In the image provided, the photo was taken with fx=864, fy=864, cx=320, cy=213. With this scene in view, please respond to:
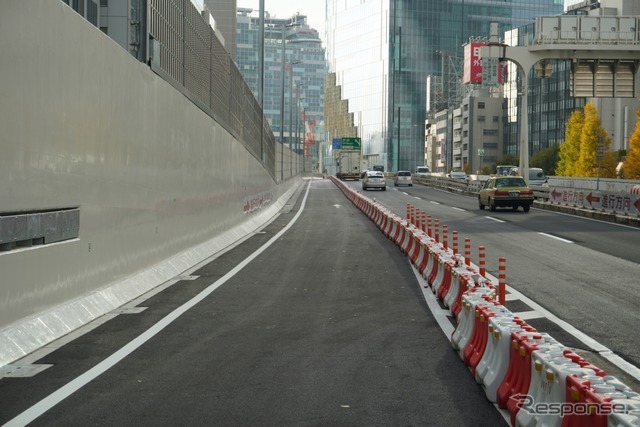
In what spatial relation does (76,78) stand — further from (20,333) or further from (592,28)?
(592,28)

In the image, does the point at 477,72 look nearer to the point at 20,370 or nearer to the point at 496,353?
the point at 496,353

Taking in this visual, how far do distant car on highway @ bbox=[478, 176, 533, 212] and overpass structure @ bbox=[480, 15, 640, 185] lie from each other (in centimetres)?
553

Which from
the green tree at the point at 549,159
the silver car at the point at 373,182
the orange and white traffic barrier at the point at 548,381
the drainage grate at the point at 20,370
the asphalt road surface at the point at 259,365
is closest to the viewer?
the orange and white traffic barrier at the point at 548,381

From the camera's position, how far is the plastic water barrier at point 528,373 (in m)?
4.77

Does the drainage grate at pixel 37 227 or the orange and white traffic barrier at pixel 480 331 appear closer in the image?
the orange and white traffic barrier at pixel 480 331

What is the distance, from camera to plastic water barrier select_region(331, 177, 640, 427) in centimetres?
477

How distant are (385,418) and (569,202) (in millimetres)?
35362

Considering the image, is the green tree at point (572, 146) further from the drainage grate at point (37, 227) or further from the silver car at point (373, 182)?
the drainage grate at point (37, 227)

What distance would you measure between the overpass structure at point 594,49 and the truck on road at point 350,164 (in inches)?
2477

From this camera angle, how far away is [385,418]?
6.37 m

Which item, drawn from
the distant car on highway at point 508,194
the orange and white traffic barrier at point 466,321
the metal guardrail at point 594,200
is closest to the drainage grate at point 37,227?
the orange and white traffic barrier at point 466,321

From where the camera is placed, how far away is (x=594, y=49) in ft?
133

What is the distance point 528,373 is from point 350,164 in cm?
10031

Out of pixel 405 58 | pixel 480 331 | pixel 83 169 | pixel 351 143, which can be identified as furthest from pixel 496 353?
pixel 405 58
